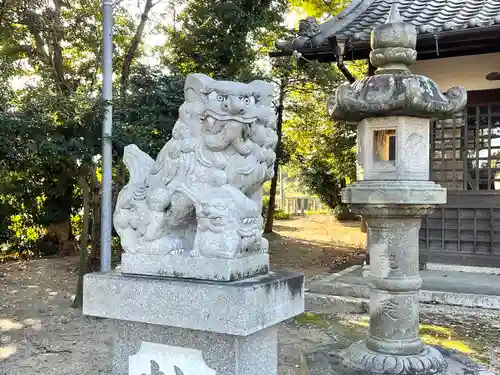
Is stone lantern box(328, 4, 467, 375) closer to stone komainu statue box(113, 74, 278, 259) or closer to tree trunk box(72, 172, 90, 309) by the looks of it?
stone komainu statue box(113, 74, 278, 259)

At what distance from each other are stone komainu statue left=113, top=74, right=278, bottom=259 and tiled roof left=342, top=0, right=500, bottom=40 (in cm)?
555

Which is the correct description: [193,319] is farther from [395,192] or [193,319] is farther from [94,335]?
[94,335]

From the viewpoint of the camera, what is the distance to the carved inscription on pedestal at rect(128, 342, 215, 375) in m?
3.05

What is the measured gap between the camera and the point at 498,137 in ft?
29.2

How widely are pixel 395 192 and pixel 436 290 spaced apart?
405 cm

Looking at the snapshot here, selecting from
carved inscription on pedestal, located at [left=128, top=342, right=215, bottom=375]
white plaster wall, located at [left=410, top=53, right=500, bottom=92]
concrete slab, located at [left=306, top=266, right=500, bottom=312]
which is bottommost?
concrete slab, located at [left=306, top=266, right=500, bottom=312]

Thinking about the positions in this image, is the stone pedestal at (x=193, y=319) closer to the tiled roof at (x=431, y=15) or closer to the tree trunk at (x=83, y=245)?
the tree trunk at (x=83, y=245)

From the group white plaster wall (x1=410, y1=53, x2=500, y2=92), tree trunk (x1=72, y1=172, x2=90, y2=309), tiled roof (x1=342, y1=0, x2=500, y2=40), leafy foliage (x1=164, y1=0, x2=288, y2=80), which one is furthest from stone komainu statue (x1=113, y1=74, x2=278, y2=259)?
white plaster wall (x1=410, y1=53, x2=500, y2=92)

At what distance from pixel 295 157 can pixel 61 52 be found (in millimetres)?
13957

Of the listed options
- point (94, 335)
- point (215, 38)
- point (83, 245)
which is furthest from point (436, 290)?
point (215, 38)

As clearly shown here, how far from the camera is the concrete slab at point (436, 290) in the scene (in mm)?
7375

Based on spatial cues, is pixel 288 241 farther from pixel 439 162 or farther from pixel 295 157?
pixel 439 162

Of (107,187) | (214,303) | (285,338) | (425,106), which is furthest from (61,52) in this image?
(214,303)

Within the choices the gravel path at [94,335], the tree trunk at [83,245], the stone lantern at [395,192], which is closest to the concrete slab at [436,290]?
the gravel path at [94,335]
